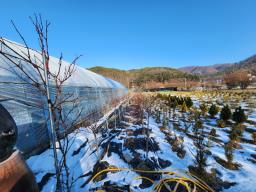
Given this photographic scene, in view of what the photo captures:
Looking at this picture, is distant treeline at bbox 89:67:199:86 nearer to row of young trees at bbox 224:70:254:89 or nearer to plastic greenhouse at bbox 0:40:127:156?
row of young trees at bbox 224:70:254:89

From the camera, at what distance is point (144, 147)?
548 centimetres

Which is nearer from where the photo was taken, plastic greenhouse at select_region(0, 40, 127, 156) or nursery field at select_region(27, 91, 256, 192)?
nursery field at select_region(27, 91, 256, 192)

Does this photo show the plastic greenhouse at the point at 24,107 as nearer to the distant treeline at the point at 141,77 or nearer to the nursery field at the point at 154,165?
the nursery field at the point at 154,165

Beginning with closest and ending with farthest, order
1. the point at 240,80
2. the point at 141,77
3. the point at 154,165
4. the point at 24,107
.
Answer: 1. the point at 154,165
2. the point at 24,107
3. the point at 240,80
4. the point at 141,77

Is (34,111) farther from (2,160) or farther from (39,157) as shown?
(2,160)

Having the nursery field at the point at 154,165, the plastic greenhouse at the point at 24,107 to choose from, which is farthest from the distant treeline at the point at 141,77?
the plastic greenhouse at the point at 24,107

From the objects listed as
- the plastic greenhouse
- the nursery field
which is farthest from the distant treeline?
the plastic greenhouse

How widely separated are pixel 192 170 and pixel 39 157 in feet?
12.4

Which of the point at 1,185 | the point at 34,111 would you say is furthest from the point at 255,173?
the point at 34,111

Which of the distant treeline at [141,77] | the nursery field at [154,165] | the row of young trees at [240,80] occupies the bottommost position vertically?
the nursery field at [154,165]

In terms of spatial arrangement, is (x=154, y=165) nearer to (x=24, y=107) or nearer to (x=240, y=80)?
(x=24, y=107)

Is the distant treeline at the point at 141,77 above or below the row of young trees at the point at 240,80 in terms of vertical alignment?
above

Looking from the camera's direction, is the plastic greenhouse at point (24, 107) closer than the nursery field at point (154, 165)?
No

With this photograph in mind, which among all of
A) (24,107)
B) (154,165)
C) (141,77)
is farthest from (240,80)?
(141,77)
